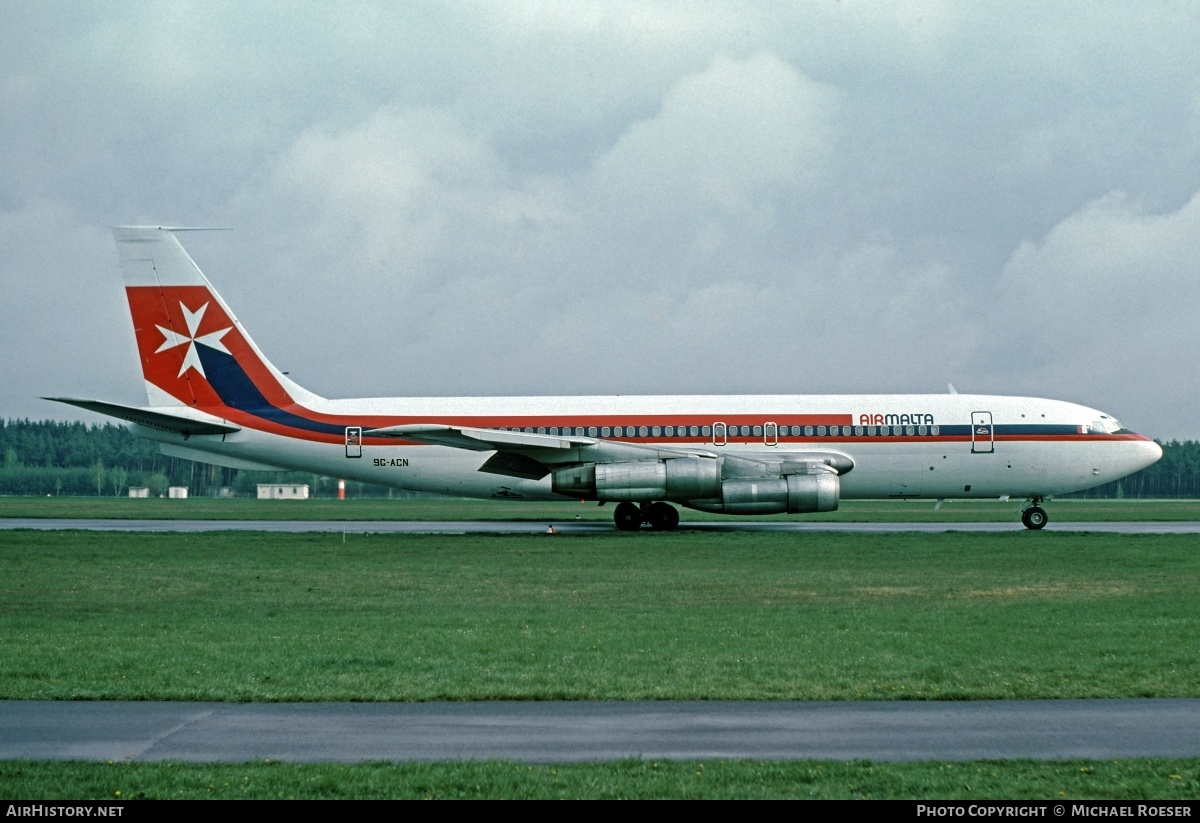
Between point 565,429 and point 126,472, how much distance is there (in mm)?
118993

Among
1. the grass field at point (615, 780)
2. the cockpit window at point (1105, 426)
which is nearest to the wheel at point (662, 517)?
the cockpit window at point (1105, 426)

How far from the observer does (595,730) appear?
30.8 ft

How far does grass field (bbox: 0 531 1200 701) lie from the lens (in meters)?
11.4

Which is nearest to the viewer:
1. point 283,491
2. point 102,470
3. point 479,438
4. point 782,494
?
point 782,494

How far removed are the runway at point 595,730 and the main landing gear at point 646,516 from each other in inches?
1023

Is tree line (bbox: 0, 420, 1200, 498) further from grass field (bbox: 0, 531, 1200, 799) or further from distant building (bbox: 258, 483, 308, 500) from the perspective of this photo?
grass field (bbox: 0, 531, 1200, 799)

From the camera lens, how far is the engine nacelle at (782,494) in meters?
33.9

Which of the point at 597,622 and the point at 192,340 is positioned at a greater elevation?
the point at 192,340

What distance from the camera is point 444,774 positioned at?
7.90 metres

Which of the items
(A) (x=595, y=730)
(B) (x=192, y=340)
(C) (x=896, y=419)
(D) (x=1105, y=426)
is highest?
(B) (x=192, y=340)

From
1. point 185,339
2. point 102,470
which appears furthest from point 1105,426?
point 102,470

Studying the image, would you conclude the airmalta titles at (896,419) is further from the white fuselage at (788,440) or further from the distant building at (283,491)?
the distant building at (283,491)

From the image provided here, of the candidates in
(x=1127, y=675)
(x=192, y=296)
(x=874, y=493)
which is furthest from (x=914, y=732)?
(x=192, y=296)

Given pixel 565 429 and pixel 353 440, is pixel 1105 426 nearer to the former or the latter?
pixel 565 429
